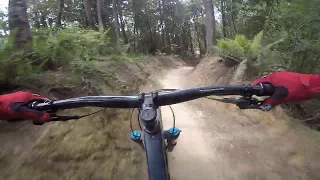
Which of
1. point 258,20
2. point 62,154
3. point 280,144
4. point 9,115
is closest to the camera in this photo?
point 9,115

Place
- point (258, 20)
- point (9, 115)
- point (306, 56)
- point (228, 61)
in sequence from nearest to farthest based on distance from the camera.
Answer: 1. point (9, 115)
2. point (306, 56)
3. point (228, 61)
4. point (258, 20)

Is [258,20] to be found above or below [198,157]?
above

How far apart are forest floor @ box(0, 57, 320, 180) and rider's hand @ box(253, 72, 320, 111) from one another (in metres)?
2.81

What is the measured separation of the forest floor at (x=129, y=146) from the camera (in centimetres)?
353

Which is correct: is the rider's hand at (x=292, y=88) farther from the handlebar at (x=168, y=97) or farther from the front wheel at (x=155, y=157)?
the front wheel at (x=155, y=157)

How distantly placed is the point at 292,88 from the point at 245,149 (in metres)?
3.56

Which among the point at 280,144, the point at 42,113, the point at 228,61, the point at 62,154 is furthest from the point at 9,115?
the point at 228,61

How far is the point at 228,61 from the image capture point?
9.80 meters

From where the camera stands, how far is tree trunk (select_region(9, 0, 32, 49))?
16.1ft

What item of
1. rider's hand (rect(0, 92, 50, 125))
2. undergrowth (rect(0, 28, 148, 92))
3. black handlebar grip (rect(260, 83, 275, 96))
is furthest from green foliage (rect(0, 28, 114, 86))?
black handlebar grip (rect(260, 83, 275, 96))

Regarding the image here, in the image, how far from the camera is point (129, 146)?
488cm

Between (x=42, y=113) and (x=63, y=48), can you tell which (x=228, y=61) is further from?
(x=42, y=113)

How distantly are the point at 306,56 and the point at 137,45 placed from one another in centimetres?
2517

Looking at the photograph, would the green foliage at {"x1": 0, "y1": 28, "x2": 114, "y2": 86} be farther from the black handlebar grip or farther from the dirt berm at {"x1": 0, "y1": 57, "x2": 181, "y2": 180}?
the black handlebar grip
